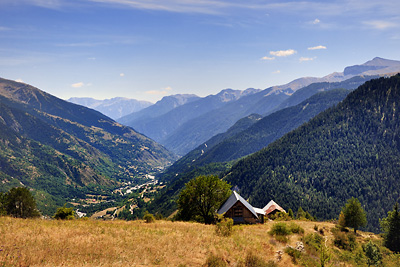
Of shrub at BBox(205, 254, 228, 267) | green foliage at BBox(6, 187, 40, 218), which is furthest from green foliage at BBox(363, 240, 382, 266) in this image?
green foliage at BBox(6, 187, 40, 218)

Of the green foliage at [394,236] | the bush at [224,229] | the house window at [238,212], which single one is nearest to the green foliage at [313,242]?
the bush at [224,229]

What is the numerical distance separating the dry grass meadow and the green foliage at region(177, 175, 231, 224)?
27.6 metres

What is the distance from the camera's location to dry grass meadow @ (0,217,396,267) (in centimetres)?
1792

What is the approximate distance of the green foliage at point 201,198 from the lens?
56.1 m

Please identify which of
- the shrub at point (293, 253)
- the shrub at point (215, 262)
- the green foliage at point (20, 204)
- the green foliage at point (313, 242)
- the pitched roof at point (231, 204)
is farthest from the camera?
the green foliage at point (20, 204)

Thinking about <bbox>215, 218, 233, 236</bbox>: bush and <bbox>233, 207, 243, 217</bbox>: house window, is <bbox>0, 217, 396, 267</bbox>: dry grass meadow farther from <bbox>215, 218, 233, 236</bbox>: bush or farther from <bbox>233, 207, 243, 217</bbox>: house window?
<bbox>233, 207, 243, 217</bbox>: house window

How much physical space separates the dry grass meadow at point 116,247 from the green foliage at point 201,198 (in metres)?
27.6

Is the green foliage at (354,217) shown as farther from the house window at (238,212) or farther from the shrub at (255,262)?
the shrub at (255,262)

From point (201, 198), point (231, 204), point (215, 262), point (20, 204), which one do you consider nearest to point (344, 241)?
point (231, 204)

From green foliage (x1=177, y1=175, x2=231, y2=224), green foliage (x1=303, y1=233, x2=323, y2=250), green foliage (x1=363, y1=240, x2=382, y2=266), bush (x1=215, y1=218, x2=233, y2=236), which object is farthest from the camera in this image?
green foliage (x1=177, y1=175, x2=231, y2=224)

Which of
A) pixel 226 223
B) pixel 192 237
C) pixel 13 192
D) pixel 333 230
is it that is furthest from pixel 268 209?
pixel 13 192

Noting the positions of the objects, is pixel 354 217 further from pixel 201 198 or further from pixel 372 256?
pixel 201 198

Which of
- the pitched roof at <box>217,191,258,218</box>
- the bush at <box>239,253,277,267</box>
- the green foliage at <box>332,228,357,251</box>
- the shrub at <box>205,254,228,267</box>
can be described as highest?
the shrub at <box>205,254,228,267</box>

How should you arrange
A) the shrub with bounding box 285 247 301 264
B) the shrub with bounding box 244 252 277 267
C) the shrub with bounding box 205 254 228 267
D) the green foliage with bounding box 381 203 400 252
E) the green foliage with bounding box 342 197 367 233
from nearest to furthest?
the shrub with bounding box 205 254 228 267 → the shrub with bounding box 244 252 277 267 → the shrub with bounding box 285 247 301 264 → the green foliage with bounding box 381 203 400 252 → the green foliage with bounding box 342 197 367 233
